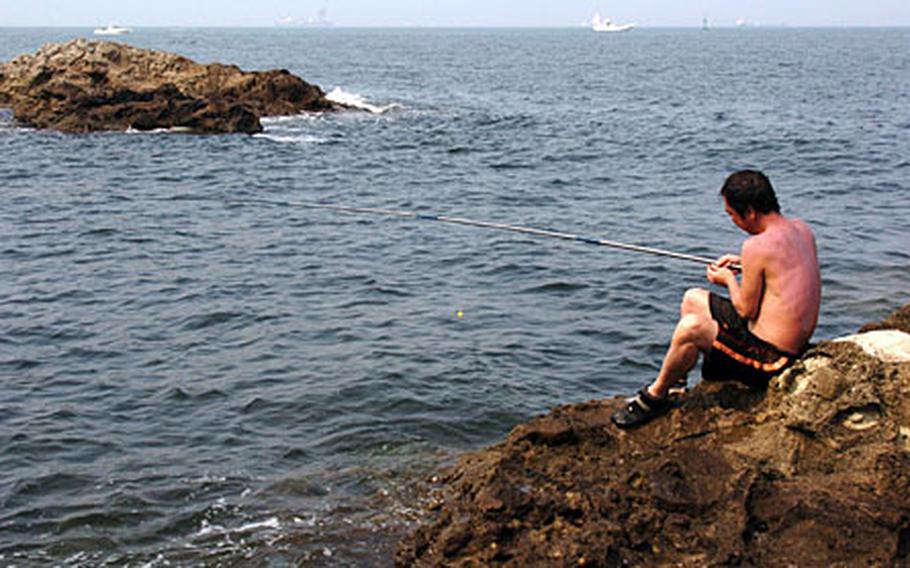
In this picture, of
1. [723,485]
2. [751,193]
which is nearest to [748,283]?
[751,193]

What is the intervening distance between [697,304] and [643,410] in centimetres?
66

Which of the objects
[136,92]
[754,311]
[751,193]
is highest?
[751,193]

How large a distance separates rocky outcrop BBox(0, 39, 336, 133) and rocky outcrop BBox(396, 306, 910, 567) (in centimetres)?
2302

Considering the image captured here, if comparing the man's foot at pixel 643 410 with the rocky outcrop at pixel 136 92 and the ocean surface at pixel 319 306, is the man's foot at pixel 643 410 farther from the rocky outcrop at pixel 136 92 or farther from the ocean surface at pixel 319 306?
the rocky outcrop at pixel 136 92

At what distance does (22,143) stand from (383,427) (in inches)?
770

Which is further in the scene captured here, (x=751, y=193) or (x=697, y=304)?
(x=697, y=304)

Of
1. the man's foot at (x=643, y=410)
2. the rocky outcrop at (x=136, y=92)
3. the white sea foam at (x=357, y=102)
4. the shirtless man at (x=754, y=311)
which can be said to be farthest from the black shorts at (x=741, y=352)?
the white sea foam at (x=357, y=102)

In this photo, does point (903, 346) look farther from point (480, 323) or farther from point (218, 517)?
point (480, 323)

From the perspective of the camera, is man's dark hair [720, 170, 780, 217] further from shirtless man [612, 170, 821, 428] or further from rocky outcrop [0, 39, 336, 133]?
rocky outcrop [0, 39, 336, 133]

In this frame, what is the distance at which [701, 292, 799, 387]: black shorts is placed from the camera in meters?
5.48

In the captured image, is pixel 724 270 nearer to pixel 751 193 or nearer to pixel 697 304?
pixel 697 304

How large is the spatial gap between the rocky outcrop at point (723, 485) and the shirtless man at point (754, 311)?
0.16 metres

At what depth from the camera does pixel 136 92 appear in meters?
28.7

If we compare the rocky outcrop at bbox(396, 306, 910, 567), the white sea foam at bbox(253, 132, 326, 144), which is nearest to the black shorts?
the rocky outcrop at bbox(396, 306, 910, 567)
